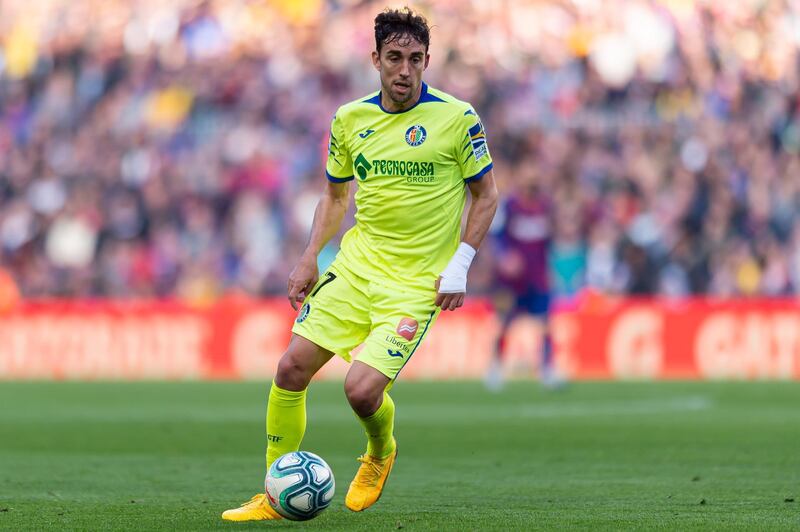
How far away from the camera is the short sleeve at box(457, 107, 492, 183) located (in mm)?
7109

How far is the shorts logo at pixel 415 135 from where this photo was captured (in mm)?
7074

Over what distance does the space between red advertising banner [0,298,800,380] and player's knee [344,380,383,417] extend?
13538 mm

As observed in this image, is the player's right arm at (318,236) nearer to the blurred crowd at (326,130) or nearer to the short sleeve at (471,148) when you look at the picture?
the short sleeve at (471,148)

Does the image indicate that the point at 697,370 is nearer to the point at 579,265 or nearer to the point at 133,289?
the point at 579,265

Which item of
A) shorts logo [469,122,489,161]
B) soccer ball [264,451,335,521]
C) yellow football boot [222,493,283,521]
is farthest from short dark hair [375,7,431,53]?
yellow football boot [222,493,283,521]

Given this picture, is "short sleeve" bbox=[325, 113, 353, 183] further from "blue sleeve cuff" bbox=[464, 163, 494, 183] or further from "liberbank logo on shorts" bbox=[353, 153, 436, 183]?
"blue sleeve cuff" bbox=[464, 163, 494, 183]

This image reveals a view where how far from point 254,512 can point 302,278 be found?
116 centimetres

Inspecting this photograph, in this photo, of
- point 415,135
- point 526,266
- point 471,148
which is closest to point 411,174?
point 415,135

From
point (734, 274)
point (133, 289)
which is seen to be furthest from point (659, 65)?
point (133, 289)

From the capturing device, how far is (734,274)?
21297 millimetres

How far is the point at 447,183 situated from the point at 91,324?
15.8m

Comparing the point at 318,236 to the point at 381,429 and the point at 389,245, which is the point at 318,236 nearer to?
the point at 389,245

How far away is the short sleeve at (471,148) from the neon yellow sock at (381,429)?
1155mm

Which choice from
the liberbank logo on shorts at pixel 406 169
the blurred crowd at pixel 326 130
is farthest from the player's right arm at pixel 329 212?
the blurred crowd at pixel 326 130
